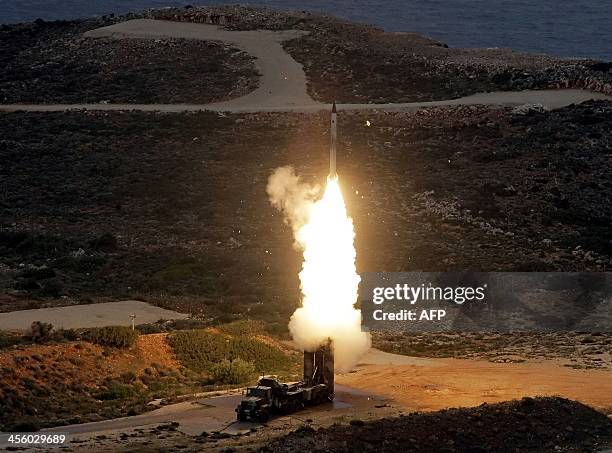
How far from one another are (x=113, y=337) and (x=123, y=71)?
229 ft

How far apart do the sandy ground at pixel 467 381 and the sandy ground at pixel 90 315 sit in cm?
1157

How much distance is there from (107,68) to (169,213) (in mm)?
39948

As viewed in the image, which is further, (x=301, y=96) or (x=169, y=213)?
(x=301, y=96)

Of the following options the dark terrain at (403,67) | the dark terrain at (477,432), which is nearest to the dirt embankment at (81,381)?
the dark terrain at (477,432)

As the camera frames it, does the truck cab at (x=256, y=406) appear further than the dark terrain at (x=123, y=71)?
No

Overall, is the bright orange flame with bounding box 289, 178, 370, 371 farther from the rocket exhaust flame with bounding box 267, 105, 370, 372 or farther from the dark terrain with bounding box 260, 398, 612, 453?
the dark terrain with bounding box 260, 398, 612, 453

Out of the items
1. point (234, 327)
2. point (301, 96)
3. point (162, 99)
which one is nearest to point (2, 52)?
point (162, 99)

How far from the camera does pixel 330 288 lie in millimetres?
48562

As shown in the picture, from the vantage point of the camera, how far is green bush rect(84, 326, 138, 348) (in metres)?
50.0

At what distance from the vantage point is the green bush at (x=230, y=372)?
49.4 metres

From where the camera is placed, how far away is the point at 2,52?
131 meters

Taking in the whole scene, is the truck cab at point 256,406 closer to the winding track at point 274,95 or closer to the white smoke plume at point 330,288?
the white smoke plume at point 330,288

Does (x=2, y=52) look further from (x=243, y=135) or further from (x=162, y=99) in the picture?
(x=243, y=135)

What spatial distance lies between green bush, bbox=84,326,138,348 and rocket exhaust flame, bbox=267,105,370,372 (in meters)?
6.60
